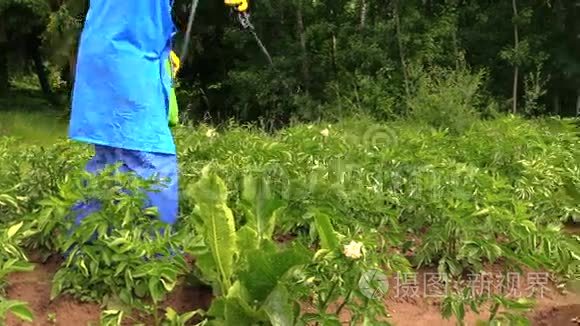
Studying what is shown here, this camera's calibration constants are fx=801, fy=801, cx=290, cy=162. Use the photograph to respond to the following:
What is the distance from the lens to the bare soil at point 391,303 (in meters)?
3.04

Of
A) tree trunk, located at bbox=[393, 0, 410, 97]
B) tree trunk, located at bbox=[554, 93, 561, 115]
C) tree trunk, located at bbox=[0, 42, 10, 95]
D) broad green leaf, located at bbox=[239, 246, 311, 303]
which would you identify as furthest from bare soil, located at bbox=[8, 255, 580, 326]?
tree trunk, located at bbox=[0, 42, 10, 95]

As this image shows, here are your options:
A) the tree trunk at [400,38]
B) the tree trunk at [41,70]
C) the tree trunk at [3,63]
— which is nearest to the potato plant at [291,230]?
the tree trunk at [400,38]

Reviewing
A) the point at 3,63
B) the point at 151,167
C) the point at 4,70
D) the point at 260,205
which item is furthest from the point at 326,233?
the point at 4,70

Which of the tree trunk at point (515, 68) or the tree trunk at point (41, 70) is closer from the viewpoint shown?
the tree trunk at point (515, 68)

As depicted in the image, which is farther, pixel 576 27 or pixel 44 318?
pixel 576 27

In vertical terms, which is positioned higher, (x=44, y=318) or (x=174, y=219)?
(x=174, y=219)

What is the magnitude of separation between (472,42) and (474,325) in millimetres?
9435

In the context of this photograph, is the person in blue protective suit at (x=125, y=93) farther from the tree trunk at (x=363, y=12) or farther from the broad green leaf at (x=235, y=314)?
the tree trunk at (x=363, y=12)

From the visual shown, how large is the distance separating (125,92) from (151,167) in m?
0.34

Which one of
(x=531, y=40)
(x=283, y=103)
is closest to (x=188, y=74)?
(x=283, y=103)

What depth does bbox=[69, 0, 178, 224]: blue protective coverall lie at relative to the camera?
3342 millimetres

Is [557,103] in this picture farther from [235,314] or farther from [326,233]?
[235,314]

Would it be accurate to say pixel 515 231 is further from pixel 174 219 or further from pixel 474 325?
pixel 174 219

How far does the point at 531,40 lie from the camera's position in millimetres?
11344
